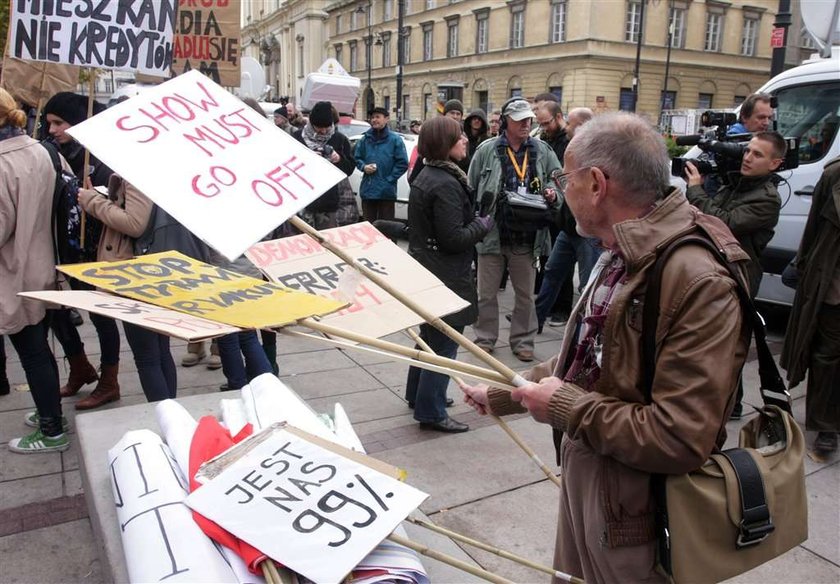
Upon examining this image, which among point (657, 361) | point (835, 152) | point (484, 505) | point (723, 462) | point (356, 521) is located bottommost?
point (484, 505)

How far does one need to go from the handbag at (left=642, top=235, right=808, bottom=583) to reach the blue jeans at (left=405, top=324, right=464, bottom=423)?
2510 millimetres

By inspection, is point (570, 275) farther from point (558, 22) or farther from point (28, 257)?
point (558, 22)

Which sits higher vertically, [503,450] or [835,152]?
[835,152]

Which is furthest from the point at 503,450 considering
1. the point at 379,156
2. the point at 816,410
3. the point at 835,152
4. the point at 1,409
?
the point at 379,156

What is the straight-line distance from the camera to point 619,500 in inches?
67.4

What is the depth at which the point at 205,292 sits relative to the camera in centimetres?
202

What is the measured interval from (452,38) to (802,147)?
49.6 metres

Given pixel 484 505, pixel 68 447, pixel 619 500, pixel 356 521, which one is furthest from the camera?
pixel 68 447

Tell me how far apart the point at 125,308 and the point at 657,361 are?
1.31 m

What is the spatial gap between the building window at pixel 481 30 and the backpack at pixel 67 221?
161 ft

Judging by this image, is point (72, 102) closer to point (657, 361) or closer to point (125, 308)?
point (125, 308)

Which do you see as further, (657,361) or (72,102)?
(72,102)

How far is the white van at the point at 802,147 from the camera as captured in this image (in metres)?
6.06

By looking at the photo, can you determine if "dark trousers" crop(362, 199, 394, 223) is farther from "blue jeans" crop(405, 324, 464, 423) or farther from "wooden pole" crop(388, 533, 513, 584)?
"wooden pole" crop(388, 533, 513, 584)
